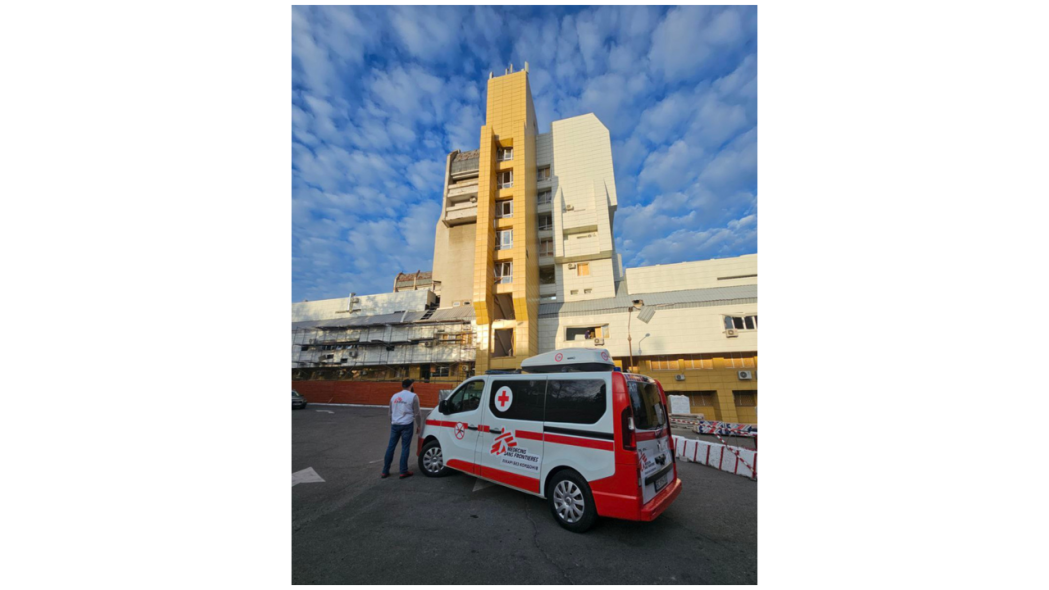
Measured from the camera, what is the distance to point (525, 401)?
5.00m

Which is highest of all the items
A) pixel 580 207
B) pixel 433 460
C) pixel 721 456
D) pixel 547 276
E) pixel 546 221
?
pixel 580 207

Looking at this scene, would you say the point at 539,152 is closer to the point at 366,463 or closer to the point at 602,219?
the point at 602,219

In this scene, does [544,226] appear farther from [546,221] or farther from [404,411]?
[404,411]

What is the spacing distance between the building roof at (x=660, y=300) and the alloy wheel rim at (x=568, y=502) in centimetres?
2238

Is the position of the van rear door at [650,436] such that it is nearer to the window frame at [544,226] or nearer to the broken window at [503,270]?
the broken window at [503,270]

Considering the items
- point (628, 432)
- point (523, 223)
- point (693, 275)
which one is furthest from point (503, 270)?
point (628, 432)

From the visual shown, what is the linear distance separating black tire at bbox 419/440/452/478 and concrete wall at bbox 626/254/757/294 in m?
22.9

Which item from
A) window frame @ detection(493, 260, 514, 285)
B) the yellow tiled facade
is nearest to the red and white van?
the yellow tiled facade

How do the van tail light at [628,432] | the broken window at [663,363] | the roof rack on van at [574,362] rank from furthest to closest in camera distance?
1. the broken window at [663,363]
2. the roof rack on van at [574,362]
3. the van tail light at [628,432]

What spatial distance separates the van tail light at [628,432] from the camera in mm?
3871

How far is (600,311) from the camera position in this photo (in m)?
26.0

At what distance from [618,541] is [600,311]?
897 inches

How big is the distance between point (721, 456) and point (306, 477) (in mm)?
8872

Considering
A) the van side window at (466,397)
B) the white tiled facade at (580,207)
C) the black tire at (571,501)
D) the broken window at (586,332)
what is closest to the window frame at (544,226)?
the white tiled facade at (580,207)
